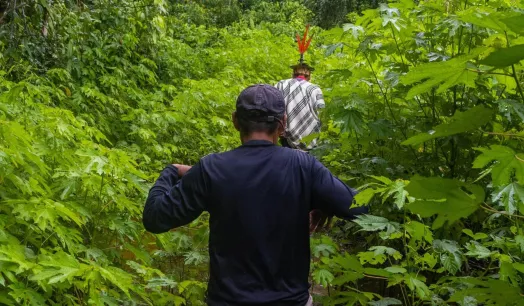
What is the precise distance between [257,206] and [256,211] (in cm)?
2

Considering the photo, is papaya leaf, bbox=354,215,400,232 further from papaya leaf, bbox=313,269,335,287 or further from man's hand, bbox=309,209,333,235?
papaya leaf, bbox=313,269,335,287

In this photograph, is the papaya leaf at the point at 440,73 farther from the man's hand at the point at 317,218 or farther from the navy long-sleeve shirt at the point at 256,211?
the man's hand at the point at 317,218

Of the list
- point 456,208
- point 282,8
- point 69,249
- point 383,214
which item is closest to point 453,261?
point 383,214

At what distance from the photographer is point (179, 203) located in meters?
1.89

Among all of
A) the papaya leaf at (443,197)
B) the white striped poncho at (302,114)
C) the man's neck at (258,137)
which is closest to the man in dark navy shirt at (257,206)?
the man's neck at (258,137)

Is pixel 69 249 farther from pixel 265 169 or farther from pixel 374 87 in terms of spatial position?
pixel 374 87

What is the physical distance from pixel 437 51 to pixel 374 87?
2.35 ft

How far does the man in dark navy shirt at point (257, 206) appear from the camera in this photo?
1.83m

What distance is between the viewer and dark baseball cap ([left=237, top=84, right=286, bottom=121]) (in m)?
1.88

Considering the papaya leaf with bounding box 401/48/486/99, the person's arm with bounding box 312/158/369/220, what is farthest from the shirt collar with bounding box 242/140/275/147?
the papaya leaf with bounding box 401/48/486/99

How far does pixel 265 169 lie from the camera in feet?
6.07

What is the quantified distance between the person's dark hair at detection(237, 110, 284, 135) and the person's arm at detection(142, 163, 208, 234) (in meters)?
0.21

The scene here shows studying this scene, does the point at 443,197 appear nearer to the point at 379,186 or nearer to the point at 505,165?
the point at 505,165

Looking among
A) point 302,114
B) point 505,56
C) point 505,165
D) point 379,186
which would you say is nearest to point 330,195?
point 379,186
